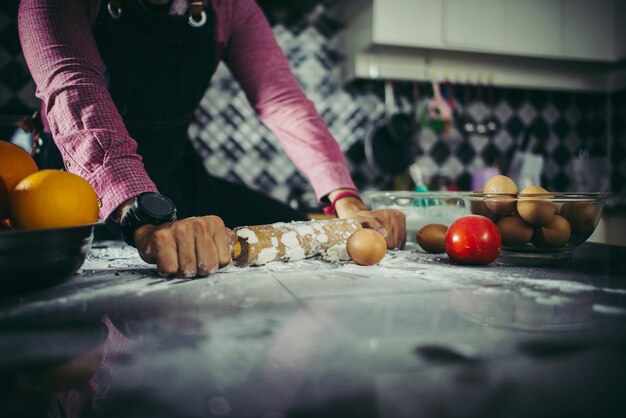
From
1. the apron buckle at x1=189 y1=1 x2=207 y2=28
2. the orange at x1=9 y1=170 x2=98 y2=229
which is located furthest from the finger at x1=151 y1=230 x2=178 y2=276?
the apron buckle at x1=189 y1=1 x2=207 y2=28

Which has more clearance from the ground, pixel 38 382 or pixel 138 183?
pixel 138 183

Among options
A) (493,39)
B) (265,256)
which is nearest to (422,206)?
(265,256)

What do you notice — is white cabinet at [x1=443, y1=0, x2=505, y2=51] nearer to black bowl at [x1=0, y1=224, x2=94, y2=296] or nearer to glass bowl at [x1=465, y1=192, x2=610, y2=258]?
glass bowl at [x1=465, y1=192, x2=610, y2=258]

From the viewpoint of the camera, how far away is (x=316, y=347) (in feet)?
1.21

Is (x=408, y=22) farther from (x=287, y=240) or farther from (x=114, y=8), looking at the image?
(x=287, y=240)

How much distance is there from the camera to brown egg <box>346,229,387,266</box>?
2.46 feet

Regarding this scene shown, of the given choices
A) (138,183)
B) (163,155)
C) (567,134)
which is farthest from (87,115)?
(567,134)

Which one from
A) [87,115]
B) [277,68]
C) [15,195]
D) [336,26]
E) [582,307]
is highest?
[336,26]

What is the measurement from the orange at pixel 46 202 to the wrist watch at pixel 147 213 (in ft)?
0.28

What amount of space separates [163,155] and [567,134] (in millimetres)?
2806

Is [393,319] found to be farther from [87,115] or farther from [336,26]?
[336,26]

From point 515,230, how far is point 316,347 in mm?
533

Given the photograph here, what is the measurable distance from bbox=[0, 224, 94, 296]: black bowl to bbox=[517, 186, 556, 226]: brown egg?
26.1 inches

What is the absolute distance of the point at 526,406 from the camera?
270mm
